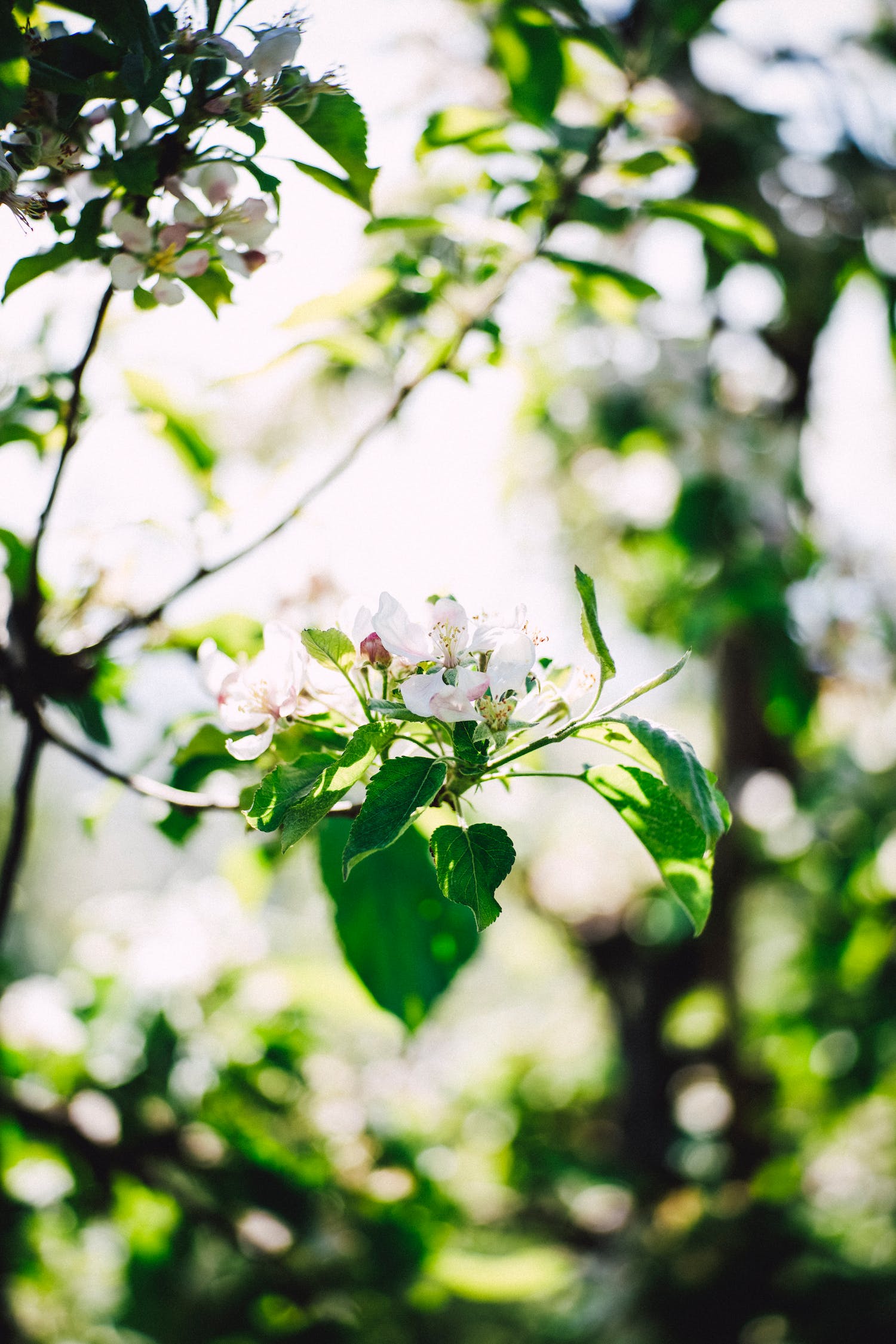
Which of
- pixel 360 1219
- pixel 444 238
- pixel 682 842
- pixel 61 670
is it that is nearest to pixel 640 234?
pixel 444 238

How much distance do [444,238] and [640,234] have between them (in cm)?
97

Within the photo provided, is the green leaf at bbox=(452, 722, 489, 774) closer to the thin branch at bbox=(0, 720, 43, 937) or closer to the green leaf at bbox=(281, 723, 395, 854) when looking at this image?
the green leaf at bbox=(281, 723, 395, 854)

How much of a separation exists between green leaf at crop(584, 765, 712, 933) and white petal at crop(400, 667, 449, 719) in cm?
9

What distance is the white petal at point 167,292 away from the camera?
475mm

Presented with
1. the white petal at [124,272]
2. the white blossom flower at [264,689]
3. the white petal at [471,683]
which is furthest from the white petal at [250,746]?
the white petal at [124,272]

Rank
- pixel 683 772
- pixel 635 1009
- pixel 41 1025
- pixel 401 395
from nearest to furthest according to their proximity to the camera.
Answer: pixel 683 772 < pixel 401 395 < pixel 41 1025 < pixel 635 1009

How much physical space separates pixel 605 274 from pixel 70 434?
0.46m

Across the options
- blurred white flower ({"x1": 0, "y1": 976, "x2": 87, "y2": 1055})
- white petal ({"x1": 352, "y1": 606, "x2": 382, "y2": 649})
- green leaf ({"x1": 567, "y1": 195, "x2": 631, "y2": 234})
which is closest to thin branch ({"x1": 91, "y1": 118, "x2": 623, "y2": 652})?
green leaf ({"x1": 567, "y1": 195, "x2": 631, "y2": 234})

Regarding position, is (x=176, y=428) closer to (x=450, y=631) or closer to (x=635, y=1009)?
(x=450, y=631)

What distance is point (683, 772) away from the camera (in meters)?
0.34

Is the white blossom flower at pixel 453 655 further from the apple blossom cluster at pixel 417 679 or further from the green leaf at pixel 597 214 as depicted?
the green leaf at pixel 597 214

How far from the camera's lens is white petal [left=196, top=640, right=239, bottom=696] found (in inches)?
18.6

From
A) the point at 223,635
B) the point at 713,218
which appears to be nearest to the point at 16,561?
the point at 223,635

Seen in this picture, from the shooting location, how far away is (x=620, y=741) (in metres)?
0.40
